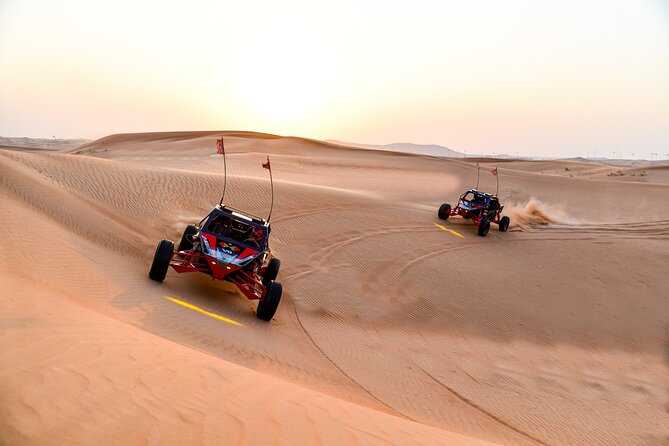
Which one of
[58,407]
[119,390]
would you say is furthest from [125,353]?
[58,407]

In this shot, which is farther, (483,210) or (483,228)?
(483,210)

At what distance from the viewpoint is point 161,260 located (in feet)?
28.9

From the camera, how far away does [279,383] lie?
16.9 feet

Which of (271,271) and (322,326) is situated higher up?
(271,271)

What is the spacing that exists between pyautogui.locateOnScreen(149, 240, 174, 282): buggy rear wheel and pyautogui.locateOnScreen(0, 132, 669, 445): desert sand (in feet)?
0.82

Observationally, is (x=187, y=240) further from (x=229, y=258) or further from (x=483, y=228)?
(x=483, y=228)

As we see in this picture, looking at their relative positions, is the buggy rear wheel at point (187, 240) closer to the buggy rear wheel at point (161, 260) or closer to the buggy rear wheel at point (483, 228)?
the buggy rear wheel at point (161, 260)

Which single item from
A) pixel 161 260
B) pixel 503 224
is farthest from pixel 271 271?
pixel 503 224

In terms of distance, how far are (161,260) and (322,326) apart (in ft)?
11.0

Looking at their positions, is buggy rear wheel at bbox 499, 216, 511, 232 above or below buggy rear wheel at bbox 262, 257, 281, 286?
above

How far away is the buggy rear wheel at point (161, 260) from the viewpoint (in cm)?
866

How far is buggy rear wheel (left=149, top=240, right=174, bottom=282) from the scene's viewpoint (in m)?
8.66

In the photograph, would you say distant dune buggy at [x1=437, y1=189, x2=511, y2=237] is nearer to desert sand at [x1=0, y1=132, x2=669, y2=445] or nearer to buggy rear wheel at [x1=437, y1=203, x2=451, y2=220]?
buggy rear wheel at [x1=437, y1=203, x2=451, y2=220]

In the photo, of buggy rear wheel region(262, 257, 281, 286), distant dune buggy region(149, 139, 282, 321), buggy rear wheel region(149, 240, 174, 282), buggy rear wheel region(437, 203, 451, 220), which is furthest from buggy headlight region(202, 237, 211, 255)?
buggy rear wheel region(437, 203, 451, 220)
